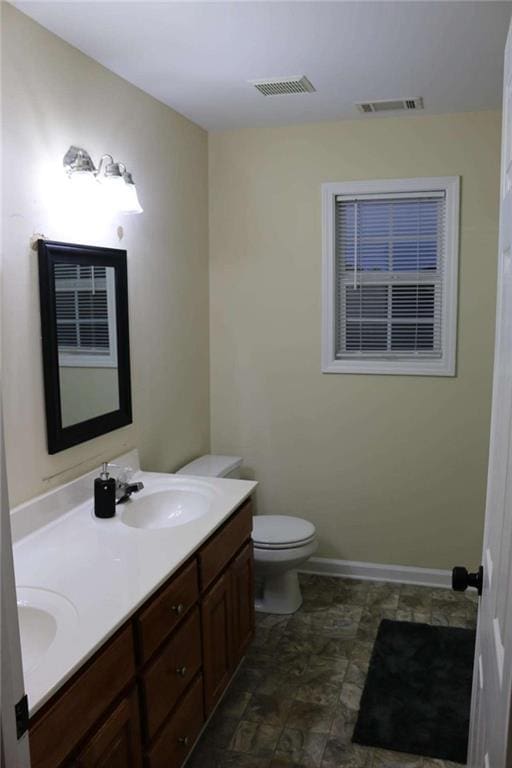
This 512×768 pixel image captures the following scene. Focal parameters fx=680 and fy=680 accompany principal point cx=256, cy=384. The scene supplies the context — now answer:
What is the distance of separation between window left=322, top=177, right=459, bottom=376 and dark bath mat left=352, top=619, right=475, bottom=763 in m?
1.31

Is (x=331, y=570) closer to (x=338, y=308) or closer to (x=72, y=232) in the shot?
(x=338, y=308)

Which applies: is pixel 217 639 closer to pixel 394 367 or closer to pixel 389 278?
pixel 394 367

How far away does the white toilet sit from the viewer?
3238mm

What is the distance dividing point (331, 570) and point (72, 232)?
7.86 ft

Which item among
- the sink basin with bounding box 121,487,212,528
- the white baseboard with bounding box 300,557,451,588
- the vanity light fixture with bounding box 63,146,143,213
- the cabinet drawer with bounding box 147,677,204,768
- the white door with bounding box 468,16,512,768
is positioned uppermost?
the vanity light fixture with bounding box 63,146,143,213

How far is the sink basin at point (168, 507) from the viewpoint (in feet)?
8.49

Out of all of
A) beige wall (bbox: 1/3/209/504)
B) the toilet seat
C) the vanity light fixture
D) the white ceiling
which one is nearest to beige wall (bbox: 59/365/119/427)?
beige wall (bbox: 1/3/209/504)

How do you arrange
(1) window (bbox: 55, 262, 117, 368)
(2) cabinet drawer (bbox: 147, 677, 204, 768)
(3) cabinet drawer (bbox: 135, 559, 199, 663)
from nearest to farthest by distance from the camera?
1. (3) cabinet drawer (bbox: 135, 559, 199, 663)
2. (2) cabinet drawer (bbox: 147, 677, 204, 768)
3. (1) window (bbox: 55, 262, 117, 368)

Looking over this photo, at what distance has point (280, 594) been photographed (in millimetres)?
3404

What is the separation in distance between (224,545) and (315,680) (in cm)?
84

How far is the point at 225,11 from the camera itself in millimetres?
2131

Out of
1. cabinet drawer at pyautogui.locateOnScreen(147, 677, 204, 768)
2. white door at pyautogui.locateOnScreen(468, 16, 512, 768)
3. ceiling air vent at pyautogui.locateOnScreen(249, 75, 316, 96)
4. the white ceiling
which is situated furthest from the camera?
ceiling air vent at pyautogui.locateOnScreen(249, 75, 316, 96)

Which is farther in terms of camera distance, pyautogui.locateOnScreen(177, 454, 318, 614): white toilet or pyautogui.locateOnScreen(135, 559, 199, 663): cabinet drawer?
pyautogui.locateOnScreen(177, 454, 318, 614): white toilet

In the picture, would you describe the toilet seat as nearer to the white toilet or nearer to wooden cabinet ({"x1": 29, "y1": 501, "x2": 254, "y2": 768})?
the white toilet
